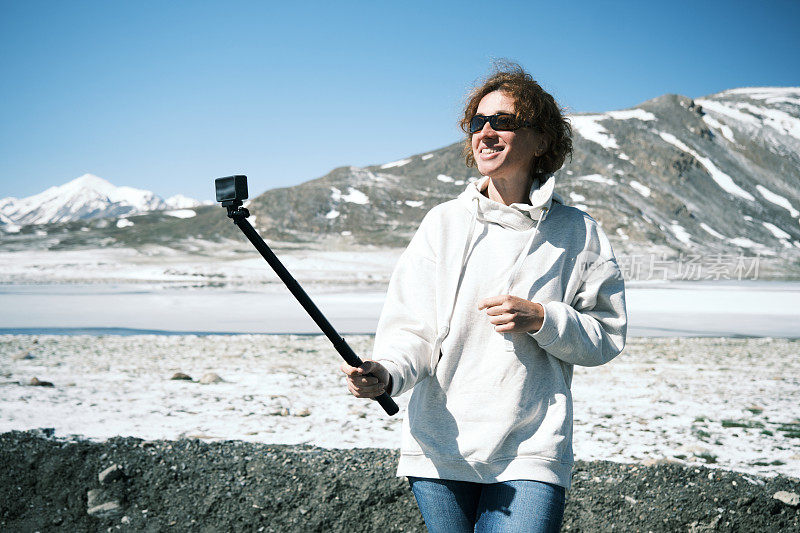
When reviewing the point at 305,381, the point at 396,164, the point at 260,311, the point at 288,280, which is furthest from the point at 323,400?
the point at 396,164

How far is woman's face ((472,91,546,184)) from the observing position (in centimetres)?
221

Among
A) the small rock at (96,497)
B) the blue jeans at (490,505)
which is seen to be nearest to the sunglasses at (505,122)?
the blue jeans at (490,505)

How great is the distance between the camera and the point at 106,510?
14.6ft

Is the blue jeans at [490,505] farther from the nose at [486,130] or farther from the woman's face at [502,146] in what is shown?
the nose at [486,130]

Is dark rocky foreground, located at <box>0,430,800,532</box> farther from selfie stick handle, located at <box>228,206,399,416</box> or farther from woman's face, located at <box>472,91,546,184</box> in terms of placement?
woman's face, located at <box>472,91,546,184</box>

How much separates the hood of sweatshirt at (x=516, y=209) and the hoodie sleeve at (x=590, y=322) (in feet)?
0.89

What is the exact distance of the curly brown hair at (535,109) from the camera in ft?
7.30

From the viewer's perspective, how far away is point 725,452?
586 cm

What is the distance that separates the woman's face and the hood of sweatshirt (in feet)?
0.33

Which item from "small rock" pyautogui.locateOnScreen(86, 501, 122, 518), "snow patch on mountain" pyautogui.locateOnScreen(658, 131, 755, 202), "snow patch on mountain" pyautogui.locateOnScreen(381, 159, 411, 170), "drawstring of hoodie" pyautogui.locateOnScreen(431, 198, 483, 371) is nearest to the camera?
"drawstring of hoodie" pyautogui.locateOnScreen(431, 198, 483, 371)

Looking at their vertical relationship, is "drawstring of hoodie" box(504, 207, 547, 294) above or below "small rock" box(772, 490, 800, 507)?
above

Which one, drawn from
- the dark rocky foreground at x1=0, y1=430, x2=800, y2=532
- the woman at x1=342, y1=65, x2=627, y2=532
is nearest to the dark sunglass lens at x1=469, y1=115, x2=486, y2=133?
the woman at x1=342, y1=65, x2=627, y2=532

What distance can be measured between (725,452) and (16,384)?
8.46 metres

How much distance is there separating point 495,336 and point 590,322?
33 centimetres
